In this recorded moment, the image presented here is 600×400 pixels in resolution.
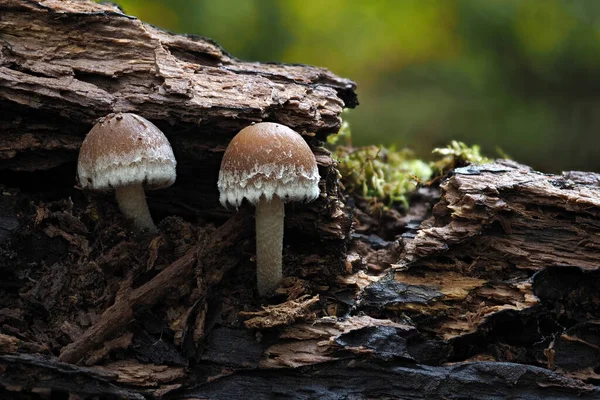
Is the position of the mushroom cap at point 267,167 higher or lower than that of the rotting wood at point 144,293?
higher

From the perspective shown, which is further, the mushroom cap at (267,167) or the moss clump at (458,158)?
the moss clump at (458,158)

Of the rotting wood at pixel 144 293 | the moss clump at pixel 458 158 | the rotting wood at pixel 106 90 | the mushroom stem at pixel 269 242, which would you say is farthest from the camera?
the moss clump at pixel 458 158

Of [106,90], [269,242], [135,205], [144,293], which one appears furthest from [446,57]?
[144,293]

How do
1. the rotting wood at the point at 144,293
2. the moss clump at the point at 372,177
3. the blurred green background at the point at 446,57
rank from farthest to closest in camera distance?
the blurred green background at the point at 446,57 < the moss clump at the point at 372,177 < the rotting wood at the point at 144,293

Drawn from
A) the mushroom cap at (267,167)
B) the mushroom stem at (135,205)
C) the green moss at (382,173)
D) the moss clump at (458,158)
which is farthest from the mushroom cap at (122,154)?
the moss clump at (458,158)

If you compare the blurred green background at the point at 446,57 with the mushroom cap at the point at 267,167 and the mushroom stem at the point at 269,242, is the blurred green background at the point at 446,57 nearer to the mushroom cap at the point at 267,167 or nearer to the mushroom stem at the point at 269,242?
the mushroom stem at the point at 269,242

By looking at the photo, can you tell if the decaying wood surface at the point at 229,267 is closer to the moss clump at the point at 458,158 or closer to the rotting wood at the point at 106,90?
the rotting wood at the point at 106,90

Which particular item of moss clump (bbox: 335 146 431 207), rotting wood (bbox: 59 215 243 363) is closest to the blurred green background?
moss clump (bbox: 335 146 431 207)

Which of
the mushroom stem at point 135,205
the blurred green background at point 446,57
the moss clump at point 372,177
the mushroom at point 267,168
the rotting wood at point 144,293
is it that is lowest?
the rotting wood at point 144,293

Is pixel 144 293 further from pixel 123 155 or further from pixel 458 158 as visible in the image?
pixel 458 158

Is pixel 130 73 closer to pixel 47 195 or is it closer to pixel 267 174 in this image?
pixel 47 195
